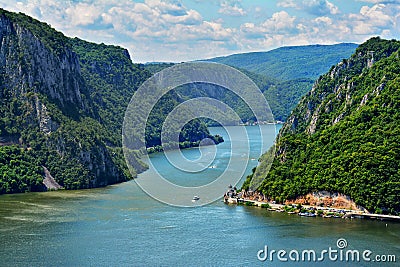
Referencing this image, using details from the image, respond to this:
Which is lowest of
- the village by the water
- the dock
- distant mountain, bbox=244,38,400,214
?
the dock

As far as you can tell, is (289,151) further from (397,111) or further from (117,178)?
(117,178)

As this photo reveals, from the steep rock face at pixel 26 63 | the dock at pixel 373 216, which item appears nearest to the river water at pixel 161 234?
the dock at pixel 373 216

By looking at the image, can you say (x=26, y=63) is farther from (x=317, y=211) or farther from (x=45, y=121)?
(x=317, y=211)

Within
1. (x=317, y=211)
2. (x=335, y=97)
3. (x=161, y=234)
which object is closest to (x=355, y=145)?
(x=317, y=211)

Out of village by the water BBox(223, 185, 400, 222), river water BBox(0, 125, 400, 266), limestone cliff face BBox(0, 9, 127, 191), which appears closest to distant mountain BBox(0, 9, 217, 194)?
limestone cliff face BBox(0, 9, 127, 191)

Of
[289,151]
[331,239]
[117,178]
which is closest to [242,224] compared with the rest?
[331,239]

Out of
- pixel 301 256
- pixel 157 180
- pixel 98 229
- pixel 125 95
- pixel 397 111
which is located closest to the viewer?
pixel 301 256

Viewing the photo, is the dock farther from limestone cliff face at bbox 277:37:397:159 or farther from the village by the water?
limestone cliff face at bbox 277:37:397:159
